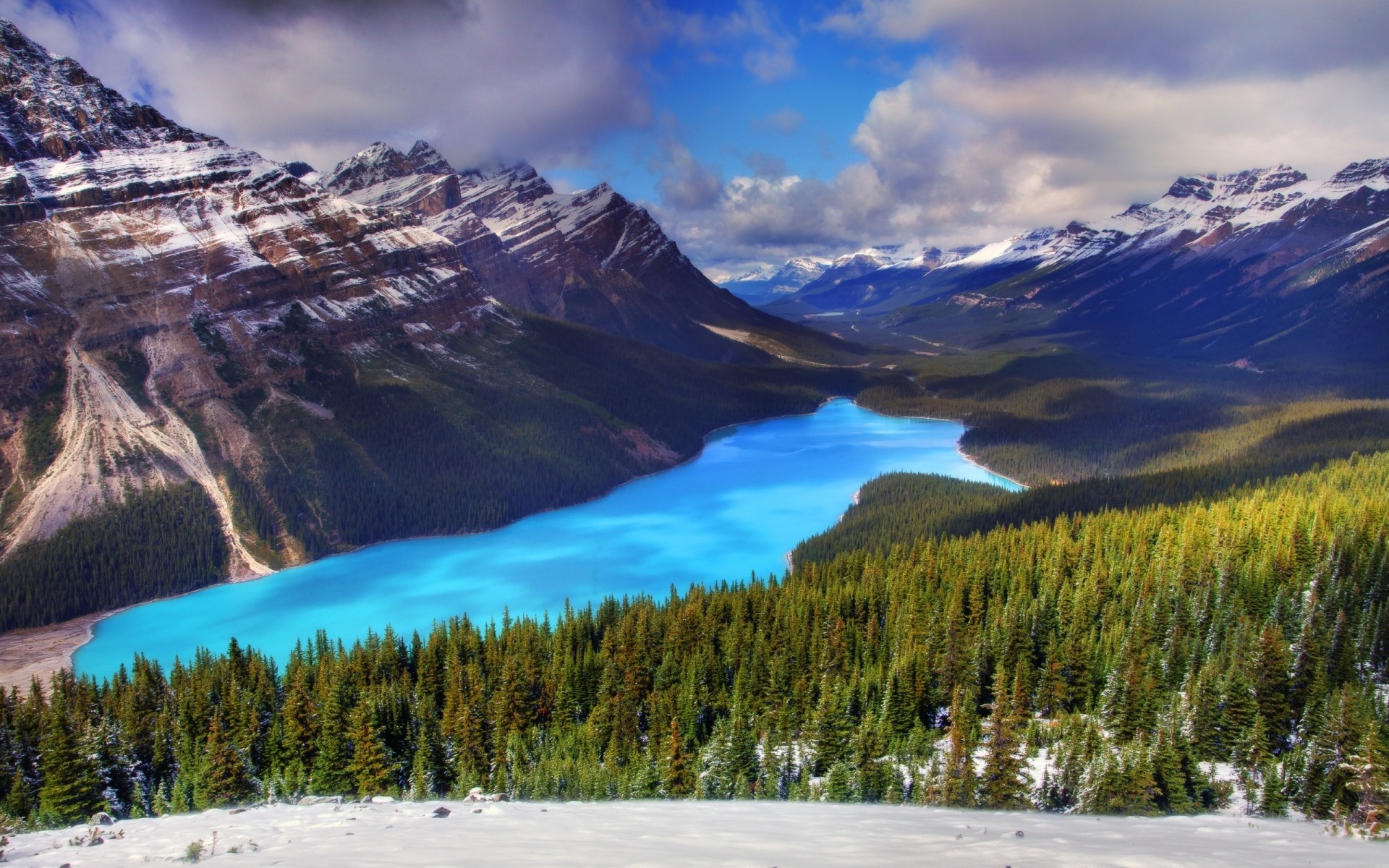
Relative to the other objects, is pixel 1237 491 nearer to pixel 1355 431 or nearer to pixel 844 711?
pixel 1355 431

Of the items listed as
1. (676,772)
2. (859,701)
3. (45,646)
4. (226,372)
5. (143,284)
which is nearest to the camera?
(676,772)

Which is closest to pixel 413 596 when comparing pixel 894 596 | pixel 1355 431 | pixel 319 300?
pixel 894 596

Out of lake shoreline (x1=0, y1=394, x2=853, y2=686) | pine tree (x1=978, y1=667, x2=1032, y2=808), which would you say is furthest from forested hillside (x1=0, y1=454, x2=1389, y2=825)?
lake shoreline (x1=0, y1=394, x2=853, y2=686)

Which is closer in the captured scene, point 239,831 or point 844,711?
point 239,831

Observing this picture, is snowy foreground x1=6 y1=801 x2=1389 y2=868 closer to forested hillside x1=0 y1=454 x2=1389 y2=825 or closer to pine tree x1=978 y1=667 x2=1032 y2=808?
pine tree x1=978 y1=667 x2=1032 y2=808

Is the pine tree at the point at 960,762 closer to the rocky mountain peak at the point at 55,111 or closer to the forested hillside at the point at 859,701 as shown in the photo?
the forested hillside at the point at 859,701

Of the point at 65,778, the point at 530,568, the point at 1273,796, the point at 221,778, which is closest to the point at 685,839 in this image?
the point at 1273,796

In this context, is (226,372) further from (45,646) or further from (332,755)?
(332,755)
